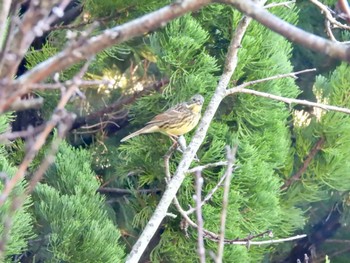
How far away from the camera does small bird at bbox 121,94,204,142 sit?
4.42m

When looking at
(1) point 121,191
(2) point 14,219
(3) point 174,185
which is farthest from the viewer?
(1) point 121,191

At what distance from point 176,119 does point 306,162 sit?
1130mm

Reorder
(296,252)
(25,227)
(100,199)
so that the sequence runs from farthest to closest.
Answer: (296,252) < (100,199) < (25,227)

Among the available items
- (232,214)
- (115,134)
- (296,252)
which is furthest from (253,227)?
(296,252)

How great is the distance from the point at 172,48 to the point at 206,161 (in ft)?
1.83

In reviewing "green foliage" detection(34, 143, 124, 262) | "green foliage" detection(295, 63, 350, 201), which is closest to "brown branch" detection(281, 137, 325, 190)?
"green foliage" detection(295, 63, 350, 201)

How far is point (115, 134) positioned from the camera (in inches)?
213

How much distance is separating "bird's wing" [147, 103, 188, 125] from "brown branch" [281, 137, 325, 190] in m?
1.04

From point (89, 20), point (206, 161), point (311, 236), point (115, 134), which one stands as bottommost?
point (311, 236)

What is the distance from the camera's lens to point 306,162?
537cm

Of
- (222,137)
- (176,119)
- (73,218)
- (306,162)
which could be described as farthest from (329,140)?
(73,218)

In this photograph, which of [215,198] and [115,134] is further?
[115,134]

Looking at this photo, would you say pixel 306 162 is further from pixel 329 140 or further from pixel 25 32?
pixel 25 32

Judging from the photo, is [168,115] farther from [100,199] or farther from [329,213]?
[329,213]
